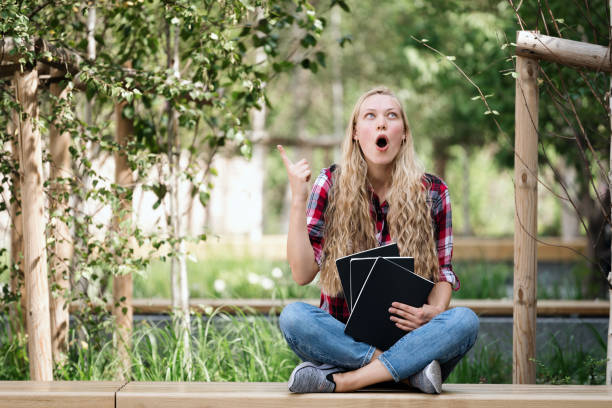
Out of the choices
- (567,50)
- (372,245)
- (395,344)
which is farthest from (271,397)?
(567,50)

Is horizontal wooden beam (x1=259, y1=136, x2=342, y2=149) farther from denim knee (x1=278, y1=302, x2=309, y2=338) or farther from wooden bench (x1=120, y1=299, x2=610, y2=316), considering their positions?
denim knee (x1=278, y1=302, x2=309, y2=338)

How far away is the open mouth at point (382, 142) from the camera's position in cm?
254

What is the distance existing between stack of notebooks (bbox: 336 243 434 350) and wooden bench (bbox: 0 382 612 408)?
0.21 m

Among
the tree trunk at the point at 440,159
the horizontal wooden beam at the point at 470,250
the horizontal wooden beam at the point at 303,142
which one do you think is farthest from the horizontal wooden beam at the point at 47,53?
the tree trunk at the point at 440,159

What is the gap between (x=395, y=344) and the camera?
2.34 metres

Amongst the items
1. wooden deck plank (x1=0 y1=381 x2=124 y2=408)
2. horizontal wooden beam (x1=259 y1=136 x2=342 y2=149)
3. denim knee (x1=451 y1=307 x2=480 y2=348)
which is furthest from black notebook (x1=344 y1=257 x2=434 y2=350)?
horizontal wooden beam (x1=259 y1=136 x2=342 y2=149)

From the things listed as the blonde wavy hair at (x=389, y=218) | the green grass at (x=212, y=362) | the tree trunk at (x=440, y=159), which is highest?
the tree trunk at (x=440, y=159)

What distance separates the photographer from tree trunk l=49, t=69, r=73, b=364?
299 centimetres

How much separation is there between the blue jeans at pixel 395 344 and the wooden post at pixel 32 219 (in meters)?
1.06

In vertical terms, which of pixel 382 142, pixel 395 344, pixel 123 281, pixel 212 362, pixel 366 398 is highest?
pixel 382 142

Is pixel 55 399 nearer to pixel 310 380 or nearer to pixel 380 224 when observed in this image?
pixel 310 380

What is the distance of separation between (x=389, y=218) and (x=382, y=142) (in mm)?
294

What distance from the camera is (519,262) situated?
2688mm

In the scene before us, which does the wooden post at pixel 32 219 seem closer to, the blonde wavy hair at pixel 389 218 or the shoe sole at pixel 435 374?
the blonde wavy hair at pixel 389 218
